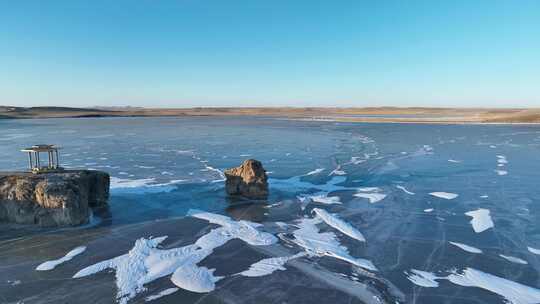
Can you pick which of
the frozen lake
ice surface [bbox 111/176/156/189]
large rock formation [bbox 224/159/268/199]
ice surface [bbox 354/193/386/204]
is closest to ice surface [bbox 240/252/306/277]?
the frozen lake

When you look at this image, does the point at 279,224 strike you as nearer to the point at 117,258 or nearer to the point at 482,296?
the point at 117,258

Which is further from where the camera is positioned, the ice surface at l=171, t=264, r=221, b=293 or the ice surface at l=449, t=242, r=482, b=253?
the ice surface at l=449, t=242, r=482, b=253

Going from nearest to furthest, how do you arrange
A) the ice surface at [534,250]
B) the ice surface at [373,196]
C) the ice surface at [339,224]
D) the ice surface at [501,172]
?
the ice surface at [534,250] < the ice surface at [339,224] < the ice surface at [373,196] < the ice surface at [501,172]

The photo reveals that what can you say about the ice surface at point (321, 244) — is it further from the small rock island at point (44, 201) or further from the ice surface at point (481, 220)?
the small rock island at point (44, 201)

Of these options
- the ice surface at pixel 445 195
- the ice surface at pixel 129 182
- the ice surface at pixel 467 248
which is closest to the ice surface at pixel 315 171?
the ice surface at pixel 445 195

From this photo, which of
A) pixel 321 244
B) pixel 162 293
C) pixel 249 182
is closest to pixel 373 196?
pixel 249 182

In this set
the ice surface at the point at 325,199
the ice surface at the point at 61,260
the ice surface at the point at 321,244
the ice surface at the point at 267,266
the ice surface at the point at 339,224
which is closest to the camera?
the ice surface at the point at 267,266

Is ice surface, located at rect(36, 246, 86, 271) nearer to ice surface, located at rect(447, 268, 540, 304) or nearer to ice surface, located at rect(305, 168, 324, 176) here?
ice surface, located at rect(447, 268, 540, 304)
